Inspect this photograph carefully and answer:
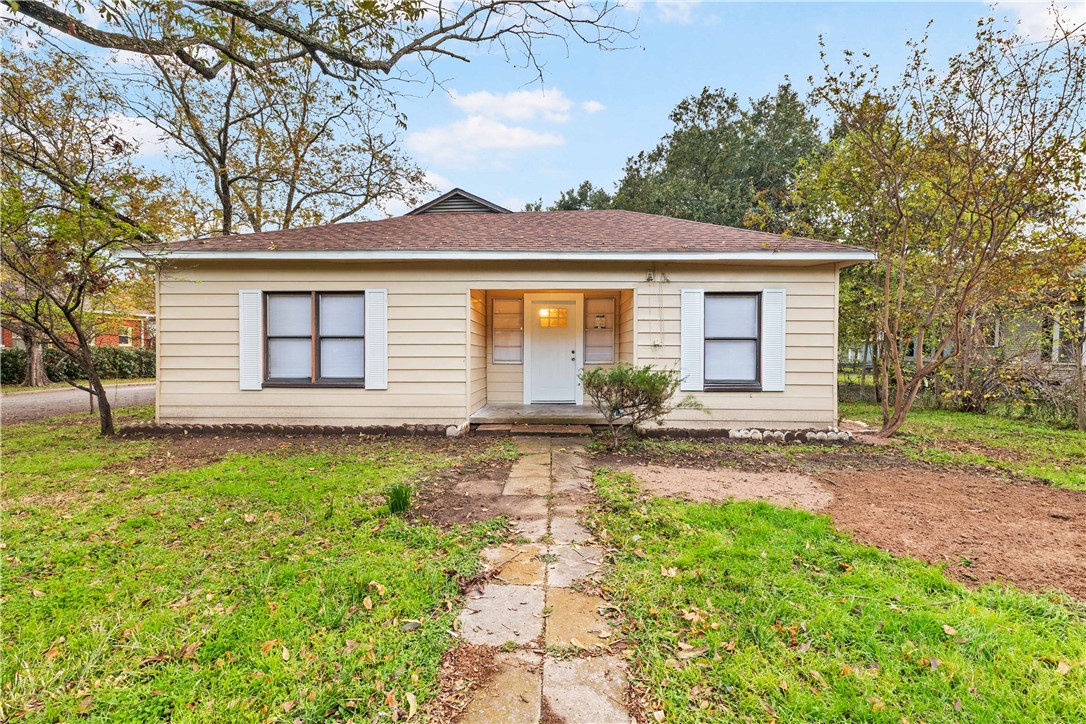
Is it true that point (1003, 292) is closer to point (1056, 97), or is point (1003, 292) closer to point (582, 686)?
point (1056, 97)

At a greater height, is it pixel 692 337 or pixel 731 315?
pixel 731 315

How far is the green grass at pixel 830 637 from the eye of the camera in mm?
1666

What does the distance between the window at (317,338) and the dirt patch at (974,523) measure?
6.20 meters

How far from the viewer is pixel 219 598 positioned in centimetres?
232

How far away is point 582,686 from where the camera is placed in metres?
Result: 1.76

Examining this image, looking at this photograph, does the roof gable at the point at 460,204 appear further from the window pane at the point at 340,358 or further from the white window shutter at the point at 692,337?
the white window shutter at the point at 692,337

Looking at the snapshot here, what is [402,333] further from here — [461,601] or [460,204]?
[461,601]

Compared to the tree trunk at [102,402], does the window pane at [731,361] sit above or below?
above

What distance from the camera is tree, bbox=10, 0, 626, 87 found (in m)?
4.58

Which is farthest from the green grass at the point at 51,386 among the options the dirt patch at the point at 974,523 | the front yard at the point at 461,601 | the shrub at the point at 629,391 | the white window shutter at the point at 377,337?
the dirt patch at the point at 974,523

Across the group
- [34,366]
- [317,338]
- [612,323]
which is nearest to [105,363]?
[34,366]

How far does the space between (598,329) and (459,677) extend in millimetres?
6810

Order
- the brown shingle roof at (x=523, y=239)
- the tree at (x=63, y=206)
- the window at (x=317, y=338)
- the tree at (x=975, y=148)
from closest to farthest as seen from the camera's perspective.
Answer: the tree at (x=975, y=148)
the tree at (x=63, y=206)
the brown shingle roof at (x=523, y=239)
the window at (x=317, y=338)

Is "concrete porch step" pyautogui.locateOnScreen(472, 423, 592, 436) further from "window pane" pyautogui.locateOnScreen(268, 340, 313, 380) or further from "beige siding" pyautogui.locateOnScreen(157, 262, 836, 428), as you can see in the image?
"window pane" pyautogui.locateOnScreen(268, 340, 313, 380)
